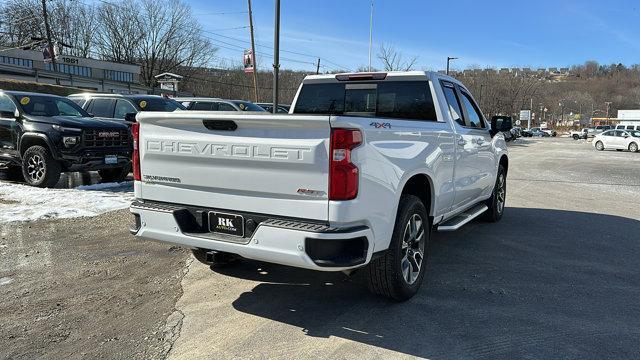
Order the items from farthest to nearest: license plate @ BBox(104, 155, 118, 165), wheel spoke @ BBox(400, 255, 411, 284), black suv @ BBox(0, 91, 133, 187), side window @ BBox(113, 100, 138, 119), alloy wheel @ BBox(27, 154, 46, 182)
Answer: side window @ BBox(113, 100, 138, 119) < license plate @ BBox(104, 155, 118, 165) < alloy wheel @ BBox(27, 154, 46, 182) < black suv @ BBox(0, 91, 133, 187) < wheel spoke @ BBox(400, 255, 411, 284)

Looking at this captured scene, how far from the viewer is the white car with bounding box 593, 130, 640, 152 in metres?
33.6

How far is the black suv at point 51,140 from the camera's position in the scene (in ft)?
29.7

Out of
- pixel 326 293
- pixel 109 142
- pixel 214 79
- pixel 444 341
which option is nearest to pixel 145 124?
pixel 326 293

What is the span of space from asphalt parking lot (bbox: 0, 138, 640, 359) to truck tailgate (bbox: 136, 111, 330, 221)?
92 centimetres

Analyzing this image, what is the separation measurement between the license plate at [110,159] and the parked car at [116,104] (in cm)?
293

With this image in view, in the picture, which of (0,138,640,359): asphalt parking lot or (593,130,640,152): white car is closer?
(0,138,640,359): asphalt parking lot

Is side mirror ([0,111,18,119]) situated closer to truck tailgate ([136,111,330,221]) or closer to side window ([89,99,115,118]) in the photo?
side window ([89,99,115,118])

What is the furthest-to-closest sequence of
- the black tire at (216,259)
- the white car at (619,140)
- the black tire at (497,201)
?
the white car at (619,140), the black tire at (497,201), the black tire at (216,259)

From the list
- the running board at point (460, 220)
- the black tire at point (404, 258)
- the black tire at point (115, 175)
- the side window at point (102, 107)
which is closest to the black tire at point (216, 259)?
the black tire at point (404, 258)

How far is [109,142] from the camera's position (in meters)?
9.56

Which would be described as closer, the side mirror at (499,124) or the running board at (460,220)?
the running board at (460,220)

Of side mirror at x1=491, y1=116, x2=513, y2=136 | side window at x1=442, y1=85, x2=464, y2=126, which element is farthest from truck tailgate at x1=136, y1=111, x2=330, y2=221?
side mirror at x1=491, y1=116, x2=513, y2=136

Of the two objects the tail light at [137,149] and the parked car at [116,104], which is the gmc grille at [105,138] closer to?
the parked car at [116,104]

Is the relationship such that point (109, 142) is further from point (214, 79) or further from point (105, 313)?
point (214, 79)
